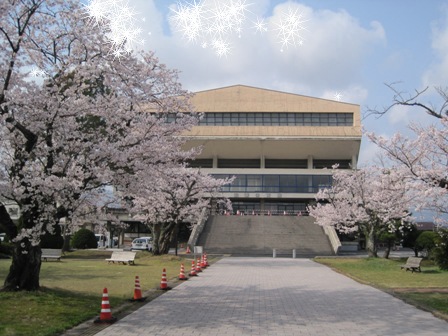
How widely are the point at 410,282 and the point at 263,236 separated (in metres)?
28.7

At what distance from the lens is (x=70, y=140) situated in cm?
1162

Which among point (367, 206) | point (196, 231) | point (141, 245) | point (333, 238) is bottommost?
point (141, 245)

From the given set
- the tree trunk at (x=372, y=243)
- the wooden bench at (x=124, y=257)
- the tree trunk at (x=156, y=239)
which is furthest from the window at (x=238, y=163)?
the wooden bench at (x=124, y=257)

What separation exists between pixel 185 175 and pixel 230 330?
25.0 meters

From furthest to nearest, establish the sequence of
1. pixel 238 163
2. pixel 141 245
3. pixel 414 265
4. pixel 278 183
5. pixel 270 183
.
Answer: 1. pixel 238 163
2. pixel 270 183
3. pixel 278 183
4. pixel 141 245
5. pixel 414 265

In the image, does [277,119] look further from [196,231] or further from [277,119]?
[196,231]

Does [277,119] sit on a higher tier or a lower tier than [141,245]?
higher

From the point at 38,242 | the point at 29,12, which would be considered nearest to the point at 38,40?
the point at 29,12

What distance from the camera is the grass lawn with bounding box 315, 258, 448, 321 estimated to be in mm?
12373

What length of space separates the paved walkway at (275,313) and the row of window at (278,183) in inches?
1994

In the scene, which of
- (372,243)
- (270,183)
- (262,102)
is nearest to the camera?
(372,243)

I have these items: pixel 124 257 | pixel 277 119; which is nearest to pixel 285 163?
pixel 277 119

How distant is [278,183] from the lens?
222ft

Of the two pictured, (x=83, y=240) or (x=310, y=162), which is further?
(x=310, y=162)
